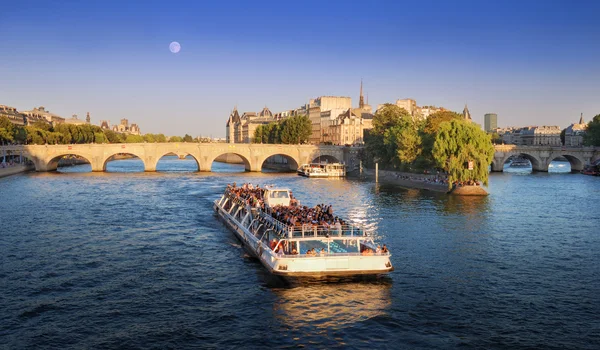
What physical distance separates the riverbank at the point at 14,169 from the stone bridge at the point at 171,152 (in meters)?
2.66

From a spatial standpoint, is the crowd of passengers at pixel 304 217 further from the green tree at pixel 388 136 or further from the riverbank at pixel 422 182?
the green tree at pixel 388 136

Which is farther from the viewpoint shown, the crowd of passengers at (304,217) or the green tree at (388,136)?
the green tree at (388,136)

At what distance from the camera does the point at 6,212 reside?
52.3m

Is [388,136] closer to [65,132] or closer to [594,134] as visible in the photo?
[594,134]

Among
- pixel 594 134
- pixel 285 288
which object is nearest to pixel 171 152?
pixel 285 288

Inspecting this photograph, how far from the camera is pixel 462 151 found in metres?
71.4

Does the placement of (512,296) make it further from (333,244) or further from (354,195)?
(354,195)

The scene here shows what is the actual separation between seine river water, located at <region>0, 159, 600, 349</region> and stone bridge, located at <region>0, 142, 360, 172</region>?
64336 mm

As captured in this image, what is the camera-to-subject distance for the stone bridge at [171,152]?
111438 mm

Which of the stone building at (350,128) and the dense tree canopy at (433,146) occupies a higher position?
the stone building at (350,128)

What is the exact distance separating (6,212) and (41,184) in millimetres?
32506

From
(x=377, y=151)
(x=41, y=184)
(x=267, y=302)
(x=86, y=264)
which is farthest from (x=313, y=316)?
(x=377, y=151)

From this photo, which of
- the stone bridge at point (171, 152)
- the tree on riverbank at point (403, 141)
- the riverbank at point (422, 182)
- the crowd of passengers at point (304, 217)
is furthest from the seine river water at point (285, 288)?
the stone bridge at point (171, 152)

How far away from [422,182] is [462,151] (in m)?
11.7
